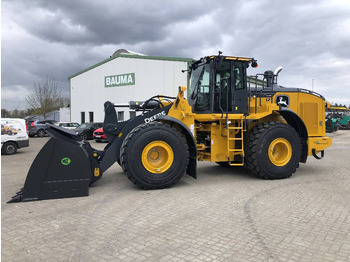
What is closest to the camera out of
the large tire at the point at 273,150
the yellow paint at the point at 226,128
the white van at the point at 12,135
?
the yellow paint at the point at 226,128

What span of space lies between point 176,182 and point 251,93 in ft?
10.1

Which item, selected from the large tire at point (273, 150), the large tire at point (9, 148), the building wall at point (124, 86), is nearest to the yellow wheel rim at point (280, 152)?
the large tire at point (273, 150)

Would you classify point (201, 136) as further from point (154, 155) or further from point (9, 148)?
point (9, 148)

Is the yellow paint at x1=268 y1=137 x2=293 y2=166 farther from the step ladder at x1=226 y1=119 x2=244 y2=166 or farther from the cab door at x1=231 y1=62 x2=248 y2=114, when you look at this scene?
the cab door at x1=231 y1=62 x2=248 y2=114

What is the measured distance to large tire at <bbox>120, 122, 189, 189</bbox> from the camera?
19.2 feet

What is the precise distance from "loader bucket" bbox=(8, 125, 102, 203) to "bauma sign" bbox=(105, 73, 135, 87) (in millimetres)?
19862

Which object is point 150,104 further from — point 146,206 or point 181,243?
point 181,243

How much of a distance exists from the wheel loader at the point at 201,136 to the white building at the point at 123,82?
14.1 m

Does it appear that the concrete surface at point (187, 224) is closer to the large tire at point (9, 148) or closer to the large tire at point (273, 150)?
the large tire at point (273, 150)

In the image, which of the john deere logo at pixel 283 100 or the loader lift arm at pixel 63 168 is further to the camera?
the john deere logo at pixel 283 100

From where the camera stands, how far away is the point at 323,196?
5.66 meters

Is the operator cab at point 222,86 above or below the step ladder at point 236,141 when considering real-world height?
above

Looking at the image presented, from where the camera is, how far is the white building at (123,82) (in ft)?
74.2

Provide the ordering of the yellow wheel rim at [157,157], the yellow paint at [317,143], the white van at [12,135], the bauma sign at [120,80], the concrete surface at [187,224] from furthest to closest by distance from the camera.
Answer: the bauma sign at [120,80] < the white van at [12,135] < the yellow paint at [317,143] < the yellow wheel rim at [157,157] < the concrete surface at [187,224]
